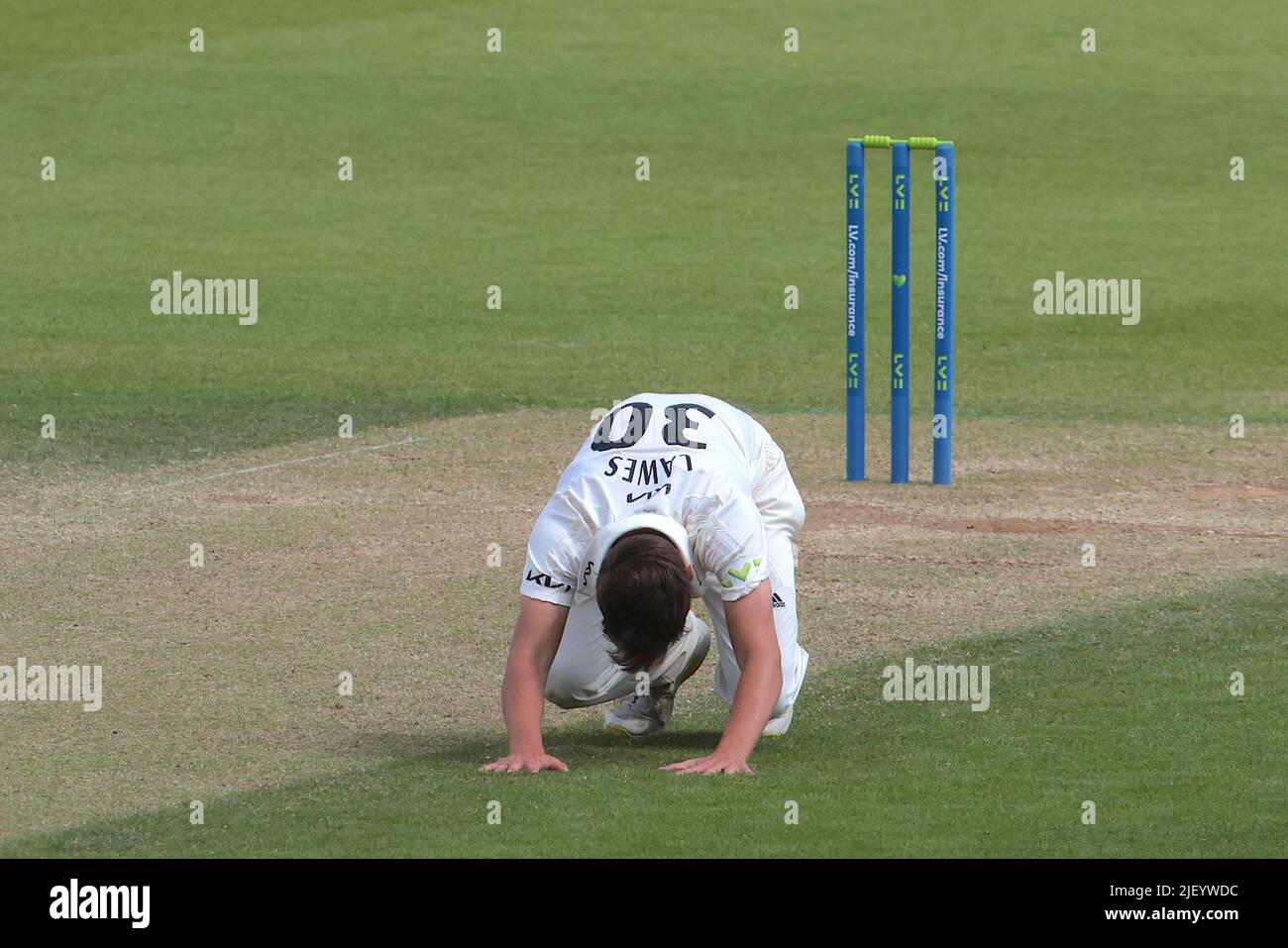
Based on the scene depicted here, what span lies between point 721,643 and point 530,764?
91cm

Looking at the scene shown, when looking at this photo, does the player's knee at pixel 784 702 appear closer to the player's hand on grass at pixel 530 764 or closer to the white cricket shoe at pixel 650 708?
the white cricket shoe at pixel 650 708

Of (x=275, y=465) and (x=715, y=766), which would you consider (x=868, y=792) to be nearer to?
(x=715, y=766)

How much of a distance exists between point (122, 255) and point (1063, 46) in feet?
64.7

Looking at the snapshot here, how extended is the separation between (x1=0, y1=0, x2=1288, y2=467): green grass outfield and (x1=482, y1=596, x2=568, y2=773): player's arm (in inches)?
335

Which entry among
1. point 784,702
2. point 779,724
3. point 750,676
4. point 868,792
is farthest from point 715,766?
point 779,724

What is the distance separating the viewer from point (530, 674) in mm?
7629

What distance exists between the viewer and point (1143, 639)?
10508 millimetres

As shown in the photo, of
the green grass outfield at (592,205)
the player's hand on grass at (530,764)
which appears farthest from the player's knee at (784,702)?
the green grass outfield at (592,205)

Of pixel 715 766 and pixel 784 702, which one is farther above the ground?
pixel 784 702

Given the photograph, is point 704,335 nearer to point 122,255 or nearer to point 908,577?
point 122,255

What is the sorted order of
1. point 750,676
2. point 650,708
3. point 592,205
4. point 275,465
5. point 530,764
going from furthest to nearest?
point 592,205
point 275,465
point 650,708
point 530,764
point 750,676

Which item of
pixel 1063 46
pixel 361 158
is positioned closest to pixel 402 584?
pixel 361 158

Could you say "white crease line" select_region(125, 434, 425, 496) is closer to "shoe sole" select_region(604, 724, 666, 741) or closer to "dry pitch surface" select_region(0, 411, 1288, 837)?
"dry pitch surface" select_region(0, 411, 1288, 837)

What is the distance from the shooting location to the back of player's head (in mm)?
7051
